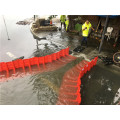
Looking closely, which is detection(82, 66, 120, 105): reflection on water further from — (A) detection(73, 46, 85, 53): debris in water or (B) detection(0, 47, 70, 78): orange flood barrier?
(B) detection(0, 47, 70, 78): orange flood barrier

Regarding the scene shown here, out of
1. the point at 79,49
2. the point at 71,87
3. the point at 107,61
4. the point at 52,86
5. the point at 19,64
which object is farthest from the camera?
the point at 79,49

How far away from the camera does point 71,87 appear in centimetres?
657

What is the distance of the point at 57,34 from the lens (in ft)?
47.5

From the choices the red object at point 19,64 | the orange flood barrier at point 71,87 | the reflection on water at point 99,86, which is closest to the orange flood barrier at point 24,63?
the red object at point 19,64

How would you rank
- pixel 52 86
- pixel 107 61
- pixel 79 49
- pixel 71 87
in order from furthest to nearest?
pixel 79 49 → pixel 107 61 → pixel 52 86 → pixel 71 87

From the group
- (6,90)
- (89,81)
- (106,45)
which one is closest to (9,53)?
(6,90)

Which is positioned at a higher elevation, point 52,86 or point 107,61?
point 107,61

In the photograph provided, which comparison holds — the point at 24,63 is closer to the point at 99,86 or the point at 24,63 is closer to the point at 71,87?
the point at 71,87

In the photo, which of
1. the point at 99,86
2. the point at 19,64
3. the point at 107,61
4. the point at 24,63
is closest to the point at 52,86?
the point at 99,86

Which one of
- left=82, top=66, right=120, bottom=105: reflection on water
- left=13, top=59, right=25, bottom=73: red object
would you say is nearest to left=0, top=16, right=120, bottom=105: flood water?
left=82, top=66, right=120, bottom=105: reflection on water

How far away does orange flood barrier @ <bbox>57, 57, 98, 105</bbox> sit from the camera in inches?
221

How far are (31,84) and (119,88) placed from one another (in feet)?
16.6

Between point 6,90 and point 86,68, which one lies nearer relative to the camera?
point 6,90

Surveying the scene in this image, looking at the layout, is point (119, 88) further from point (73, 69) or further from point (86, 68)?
point (73, 69)
